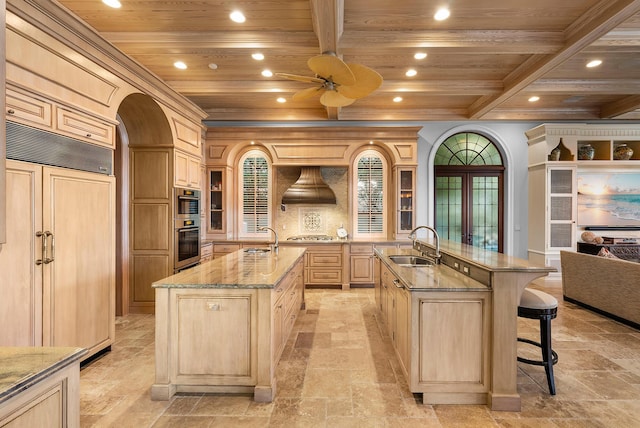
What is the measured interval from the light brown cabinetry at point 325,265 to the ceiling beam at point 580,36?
3623 mm

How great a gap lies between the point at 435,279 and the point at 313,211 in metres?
3.99

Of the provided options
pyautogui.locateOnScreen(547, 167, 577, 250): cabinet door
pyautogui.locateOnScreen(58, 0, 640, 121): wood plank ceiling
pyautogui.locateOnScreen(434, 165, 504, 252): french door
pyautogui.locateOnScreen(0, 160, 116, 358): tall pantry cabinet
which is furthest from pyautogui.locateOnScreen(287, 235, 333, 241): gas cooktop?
pyautogui.locateOnScreen(547, 167, 577, 250): cabinet door

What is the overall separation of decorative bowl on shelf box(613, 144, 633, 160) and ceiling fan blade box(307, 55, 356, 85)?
19.9 ft

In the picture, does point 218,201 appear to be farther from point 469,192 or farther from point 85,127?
point 469,192

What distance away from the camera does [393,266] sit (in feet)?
9.81

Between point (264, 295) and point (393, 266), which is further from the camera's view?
point (393, 266)

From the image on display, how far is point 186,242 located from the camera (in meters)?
4.47

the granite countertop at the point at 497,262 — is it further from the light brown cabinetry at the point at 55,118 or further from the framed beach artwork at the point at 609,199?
the framed beach artwork at the point at 609,199

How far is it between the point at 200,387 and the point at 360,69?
2.84 metres

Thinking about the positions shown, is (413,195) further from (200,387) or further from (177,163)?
(200,387)

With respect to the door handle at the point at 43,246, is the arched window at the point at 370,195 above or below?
above

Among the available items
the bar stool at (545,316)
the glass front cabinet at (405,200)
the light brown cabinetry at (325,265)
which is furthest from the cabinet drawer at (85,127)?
the glass front cabinet at (405,200)

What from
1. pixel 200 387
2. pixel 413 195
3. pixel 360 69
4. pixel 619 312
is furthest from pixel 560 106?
pixel 200 387

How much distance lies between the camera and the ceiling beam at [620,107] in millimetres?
5226
